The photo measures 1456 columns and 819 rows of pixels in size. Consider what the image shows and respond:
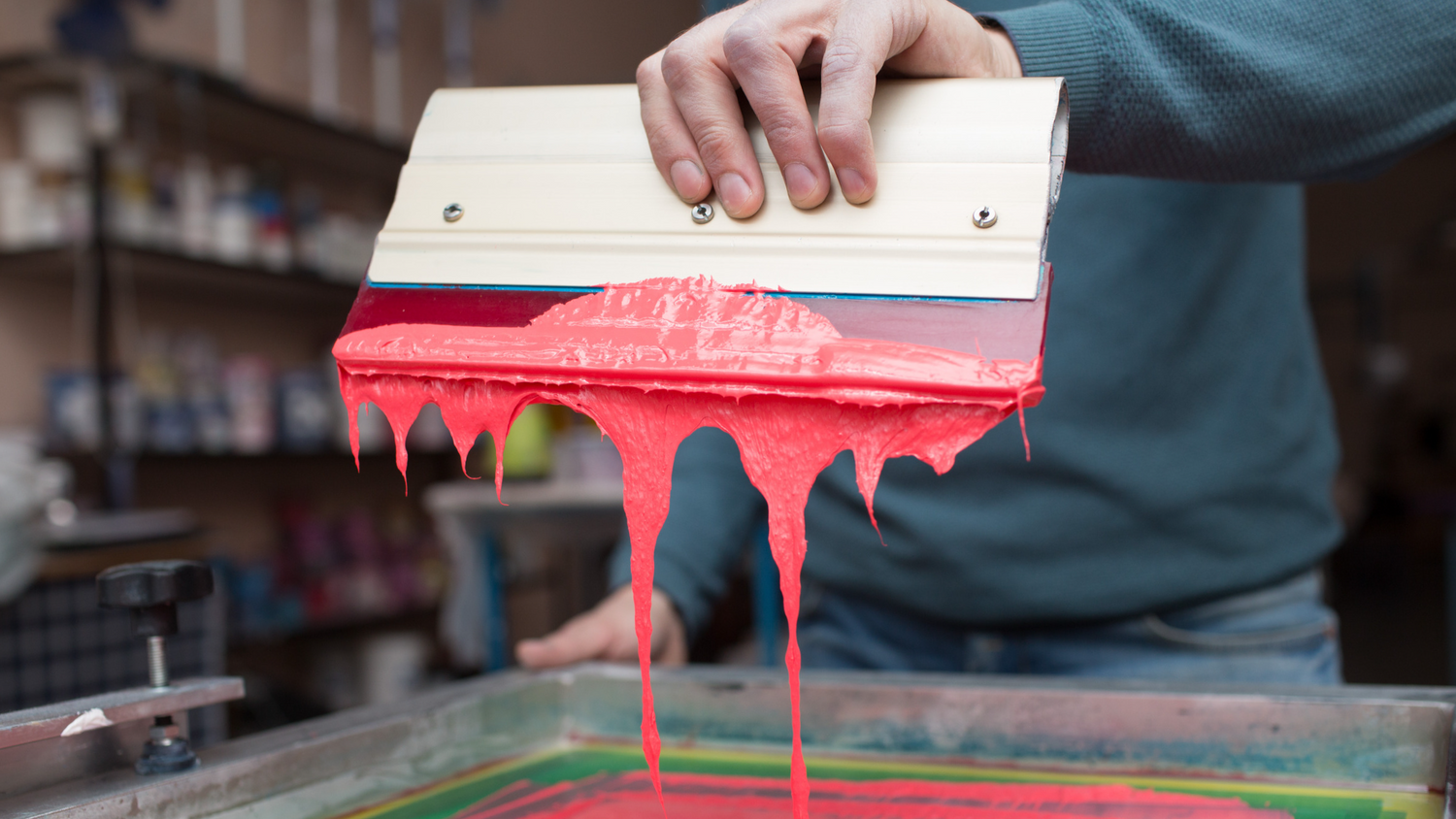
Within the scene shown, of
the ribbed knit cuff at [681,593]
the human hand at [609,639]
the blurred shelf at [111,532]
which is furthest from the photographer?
the blurred shelf at [111,532]

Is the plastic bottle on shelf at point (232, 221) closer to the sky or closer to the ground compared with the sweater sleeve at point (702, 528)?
closer to the sky

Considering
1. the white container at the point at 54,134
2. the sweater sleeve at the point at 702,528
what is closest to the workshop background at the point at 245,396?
the white container at the point at 54,134

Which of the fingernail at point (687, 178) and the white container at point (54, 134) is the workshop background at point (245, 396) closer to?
the white container at point (54, 134)

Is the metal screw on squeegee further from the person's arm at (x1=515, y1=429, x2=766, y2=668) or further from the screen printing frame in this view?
the person's arm at (x1=515, y1=429, x2=766, y2=668)

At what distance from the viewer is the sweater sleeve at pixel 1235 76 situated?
0.64 m

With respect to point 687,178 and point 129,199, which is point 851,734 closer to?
point 687,178

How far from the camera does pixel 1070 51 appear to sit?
0.63 m

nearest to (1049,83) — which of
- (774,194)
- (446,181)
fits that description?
(774,194)

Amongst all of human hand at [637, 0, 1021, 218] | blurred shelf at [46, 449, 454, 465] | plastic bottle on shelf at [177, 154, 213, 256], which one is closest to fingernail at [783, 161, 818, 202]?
human hand at [637, 0, 1021, 218]

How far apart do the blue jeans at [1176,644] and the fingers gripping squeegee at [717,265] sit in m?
0.52

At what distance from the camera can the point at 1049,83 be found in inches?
23.4

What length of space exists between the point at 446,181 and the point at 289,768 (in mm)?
396

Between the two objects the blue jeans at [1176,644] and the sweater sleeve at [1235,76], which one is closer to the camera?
the sweater sleeve at [1235,76]

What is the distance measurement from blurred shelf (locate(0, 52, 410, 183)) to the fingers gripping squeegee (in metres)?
1.39
